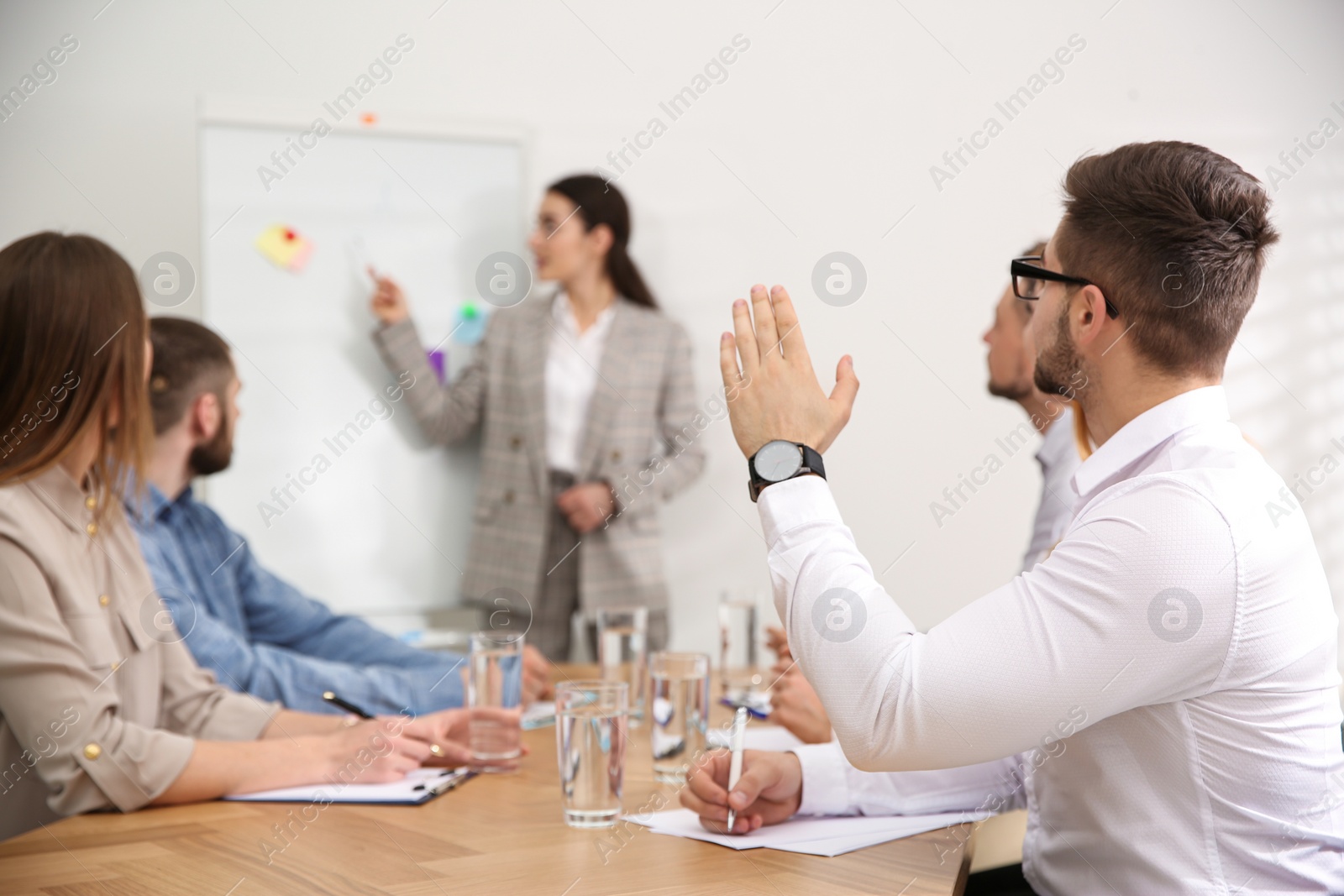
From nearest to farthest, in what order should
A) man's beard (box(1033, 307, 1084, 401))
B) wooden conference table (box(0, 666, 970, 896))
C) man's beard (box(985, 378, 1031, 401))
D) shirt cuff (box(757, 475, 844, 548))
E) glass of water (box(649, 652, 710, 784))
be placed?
1. wooden conference table (box(0, 666, 970, 896))
2. shirt cuff (box(757, 475, 844, 548))
3. man's beard (box(1033, 307, 1084, 401))
4. glass of water (box(649, 652, 710, 784))
5. man's beard (box(985, 378, 1031, 401))

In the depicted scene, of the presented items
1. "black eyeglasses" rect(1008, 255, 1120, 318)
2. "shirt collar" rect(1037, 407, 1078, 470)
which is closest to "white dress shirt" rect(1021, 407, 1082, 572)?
"shirt collar" rect(1037, 407, 1078, 470)

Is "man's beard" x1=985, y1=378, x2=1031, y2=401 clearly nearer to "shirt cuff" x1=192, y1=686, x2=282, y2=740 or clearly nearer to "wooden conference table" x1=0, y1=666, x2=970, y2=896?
"wooden conference table" x1=0, y1=666, x2=970, y2=896

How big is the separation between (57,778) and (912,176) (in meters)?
2.92

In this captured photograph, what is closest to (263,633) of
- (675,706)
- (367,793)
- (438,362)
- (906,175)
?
(367,793)

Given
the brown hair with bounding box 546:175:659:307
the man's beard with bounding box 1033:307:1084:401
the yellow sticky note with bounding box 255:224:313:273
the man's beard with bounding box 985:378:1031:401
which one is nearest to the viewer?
the man's beard with bounding box 1033:307:1084:401

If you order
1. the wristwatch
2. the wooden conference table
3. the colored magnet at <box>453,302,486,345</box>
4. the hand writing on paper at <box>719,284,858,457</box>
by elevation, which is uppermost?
the colored magnet at <box>453,302,486,345</box>

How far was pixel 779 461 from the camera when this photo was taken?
113 centimetres

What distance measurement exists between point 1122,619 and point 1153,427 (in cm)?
27

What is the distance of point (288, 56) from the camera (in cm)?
313

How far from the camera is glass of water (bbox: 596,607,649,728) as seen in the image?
1.59 metres

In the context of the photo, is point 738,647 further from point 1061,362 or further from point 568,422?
point 568,422

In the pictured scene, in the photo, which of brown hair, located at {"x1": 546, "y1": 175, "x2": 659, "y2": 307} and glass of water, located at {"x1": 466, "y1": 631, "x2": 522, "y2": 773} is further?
brown hair, located at {"x1": 546, "y1": 175, "x2": 659, "y2": 307}

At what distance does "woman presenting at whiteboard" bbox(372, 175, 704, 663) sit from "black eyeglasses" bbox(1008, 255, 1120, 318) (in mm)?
1942

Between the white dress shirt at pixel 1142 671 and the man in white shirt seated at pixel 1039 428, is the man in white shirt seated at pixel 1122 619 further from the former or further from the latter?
the man in white shirt seated at pixel 1039 428
